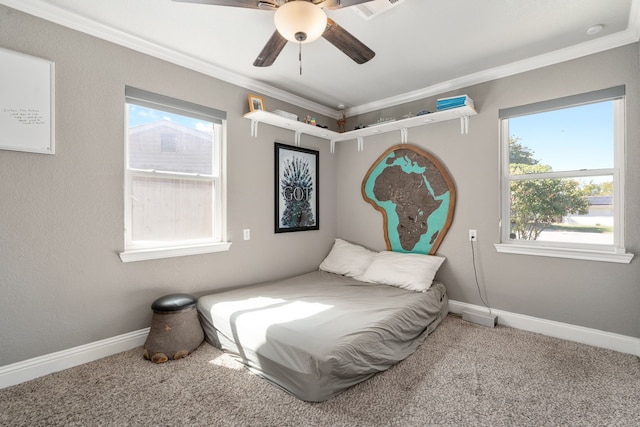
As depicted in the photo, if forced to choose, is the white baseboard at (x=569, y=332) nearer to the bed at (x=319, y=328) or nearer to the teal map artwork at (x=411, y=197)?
the bed at (x=319, y=328)

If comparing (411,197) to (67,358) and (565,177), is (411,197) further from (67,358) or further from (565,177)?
(67,358)

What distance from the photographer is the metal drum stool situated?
2.28m

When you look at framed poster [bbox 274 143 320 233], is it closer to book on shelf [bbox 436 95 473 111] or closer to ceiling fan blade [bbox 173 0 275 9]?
book on shelf [bbox 436 95 473 111]

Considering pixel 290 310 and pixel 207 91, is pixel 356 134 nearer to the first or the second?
pixel 207 91

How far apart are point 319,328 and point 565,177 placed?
253 centimetres

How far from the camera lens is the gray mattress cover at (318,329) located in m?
1.82

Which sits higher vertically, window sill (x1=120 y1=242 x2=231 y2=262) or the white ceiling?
the white ceiling

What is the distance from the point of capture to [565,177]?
273cm

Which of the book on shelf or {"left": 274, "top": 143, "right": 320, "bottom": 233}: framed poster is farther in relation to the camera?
{"left": 274, "top": 143, "right": 320, "bottom": 233}: framed poster

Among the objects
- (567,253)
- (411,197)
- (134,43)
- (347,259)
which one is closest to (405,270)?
(347,259)

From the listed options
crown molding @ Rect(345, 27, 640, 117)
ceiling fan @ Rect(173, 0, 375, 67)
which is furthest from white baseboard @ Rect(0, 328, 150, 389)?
→ crown molding @ Rect(345, 27, 640, 117)

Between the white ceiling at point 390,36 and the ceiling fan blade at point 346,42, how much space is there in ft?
1.16

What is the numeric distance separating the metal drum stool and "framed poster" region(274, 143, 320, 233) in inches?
53.5

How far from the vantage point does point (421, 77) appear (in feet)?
10.4
